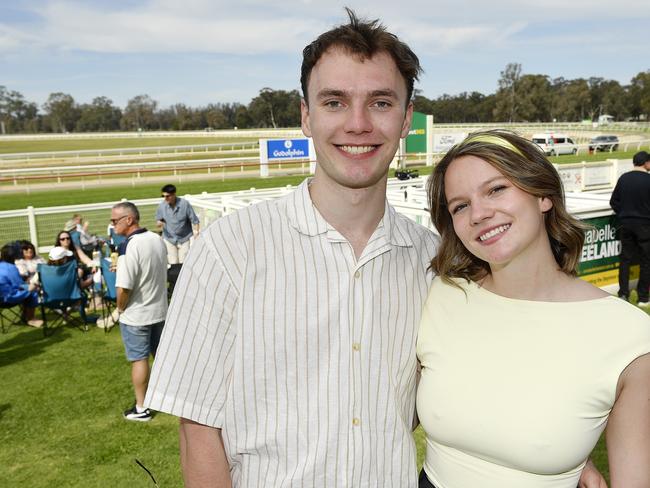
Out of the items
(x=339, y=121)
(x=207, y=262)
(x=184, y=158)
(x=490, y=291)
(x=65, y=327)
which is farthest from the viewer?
→ (x=184, y=158)

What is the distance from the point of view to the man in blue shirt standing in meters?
10.3

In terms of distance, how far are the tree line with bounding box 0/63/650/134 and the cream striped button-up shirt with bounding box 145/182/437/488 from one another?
3380 inches

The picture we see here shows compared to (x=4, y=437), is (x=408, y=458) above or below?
above

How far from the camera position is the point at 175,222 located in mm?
10289

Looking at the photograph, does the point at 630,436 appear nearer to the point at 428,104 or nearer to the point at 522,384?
the point at 522,384

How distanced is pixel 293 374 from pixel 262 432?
199 mm

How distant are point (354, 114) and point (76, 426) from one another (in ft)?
16.4

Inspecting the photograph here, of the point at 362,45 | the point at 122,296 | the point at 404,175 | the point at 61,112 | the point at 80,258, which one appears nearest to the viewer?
the point at 362,45

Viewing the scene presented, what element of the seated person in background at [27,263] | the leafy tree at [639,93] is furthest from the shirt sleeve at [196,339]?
the leafy tree at [639,93]

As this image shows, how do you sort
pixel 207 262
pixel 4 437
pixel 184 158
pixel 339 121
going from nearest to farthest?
pixel 207 262
pixel 339 121
pixel 4 437
pixel 184 158

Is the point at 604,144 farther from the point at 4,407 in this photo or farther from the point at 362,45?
the point at 362,45

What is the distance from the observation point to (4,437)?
17.7ft

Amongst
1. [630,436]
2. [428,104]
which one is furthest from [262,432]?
[428,104]

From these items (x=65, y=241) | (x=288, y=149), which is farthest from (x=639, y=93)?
(x=65, y=241)
